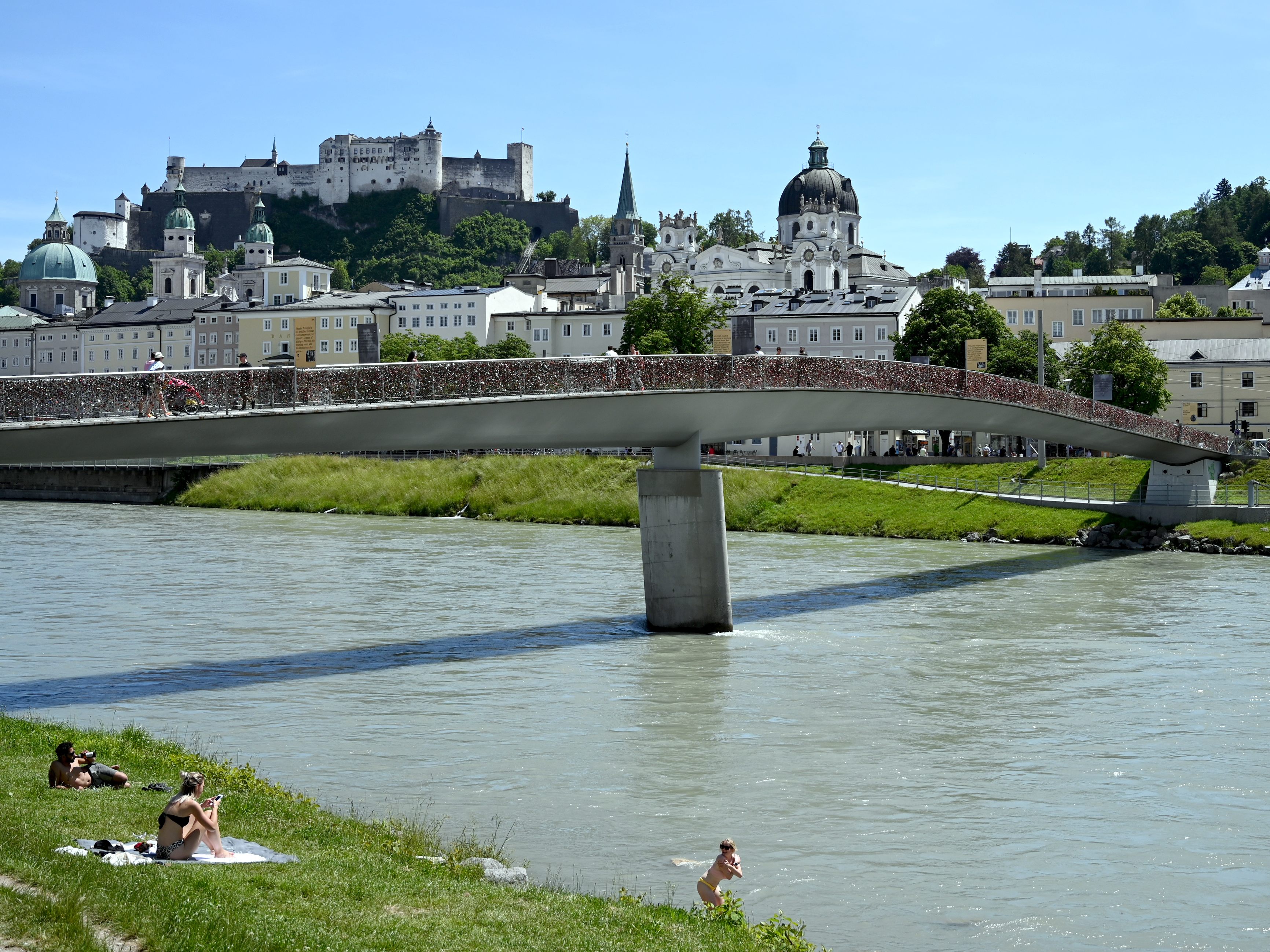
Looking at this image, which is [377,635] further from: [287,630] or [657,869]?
[657,869]

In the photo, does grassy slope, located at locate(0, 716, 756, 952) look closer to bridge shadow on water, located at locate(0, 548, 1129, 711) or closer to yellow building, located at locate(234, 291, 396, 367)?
bridge shadow on water, located at locate(0, 548, 1129, 711)

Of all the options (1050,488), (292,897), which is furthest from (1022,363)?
(292,897)

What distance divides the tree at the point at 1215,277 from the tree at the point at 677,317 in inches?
2850

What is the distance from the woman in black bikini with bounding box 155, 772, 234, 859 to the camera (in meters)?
11.9

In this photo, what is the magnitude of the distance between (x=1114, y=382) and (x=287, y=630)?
58.9m

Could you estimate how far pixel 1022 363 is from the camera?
89.2m

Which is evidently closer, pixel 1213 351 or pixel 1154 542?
pixel 1154 542

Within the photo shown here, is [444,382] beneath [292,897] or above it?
above

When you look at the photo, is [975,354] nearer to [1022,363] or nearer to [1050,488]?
[1050,488]

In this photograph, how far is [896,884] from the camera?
14.1m

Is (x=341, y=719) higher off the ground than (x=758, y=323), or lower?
lower

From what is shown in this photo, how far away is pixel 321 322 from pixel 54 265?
76704 millimetres

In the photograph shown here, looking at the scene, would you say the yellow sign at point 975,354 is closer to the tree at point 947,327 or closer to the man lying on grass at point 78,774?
the man lying on grass at point 78,774

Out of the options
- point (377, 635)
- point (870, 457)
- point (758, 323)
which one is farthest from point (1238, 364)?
point (377, 635)
